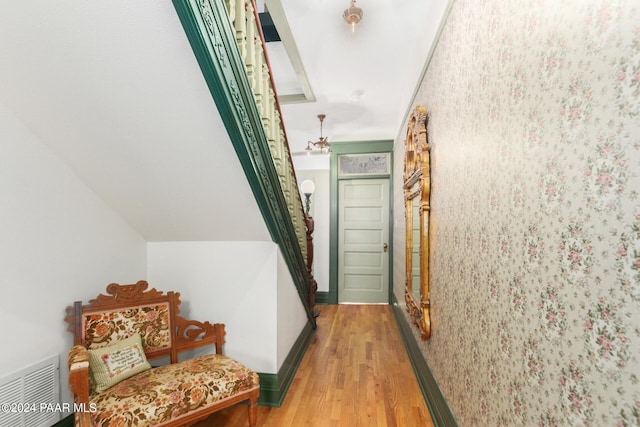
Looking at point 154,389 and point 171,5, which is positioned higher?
point 171,5

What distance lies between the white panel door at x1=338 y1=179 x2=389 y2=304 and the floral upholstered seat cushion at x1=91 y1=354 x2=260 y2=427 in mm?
3124

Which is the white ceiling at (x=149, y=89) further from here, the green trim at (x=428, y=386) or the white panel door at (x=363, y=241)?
the white panel door at (x=363, y=241)

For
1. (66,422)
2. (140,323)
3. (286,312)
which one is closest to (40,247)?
(140,323)

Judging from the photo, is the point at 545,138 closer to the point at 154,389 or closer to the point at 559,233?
the point at 559,233

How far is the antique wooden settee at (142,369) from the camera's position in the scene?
4.36ft

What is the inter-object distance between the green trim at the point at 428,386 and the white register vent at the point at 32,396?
2089 millimetres

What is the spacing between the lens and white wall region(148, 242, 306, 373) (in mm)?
2082

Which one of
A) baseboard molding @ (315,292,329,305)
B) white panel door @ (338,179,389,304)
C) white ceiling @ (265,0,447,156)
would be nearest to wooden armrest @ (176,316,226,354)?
white ceiling @ (265,0,447,156)

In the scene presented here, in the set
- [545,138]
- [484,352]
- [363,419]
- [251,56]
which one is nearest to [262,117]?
[251,56]

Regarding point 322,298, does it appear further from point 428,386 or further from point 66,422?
point 66,422

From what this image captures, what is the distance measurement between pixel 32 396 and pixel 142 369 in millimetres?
461

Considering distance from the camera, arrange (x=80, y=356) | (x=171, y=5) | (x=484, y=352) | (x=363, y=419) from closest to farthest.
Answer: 1. (x=171, y=5)
2. (x=484, y=352)
3. (x=80, y=356)
4. (x=363, y=419)

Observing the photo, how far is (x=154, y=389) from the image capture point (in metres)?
1.45

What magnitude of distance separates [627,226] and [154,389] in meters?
1.88
